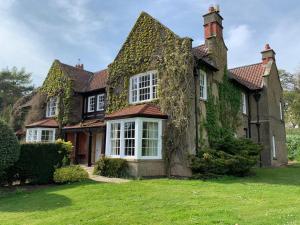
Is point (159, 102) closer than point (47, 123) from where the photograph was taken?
Yes

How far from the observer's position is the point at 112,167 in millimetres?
16016

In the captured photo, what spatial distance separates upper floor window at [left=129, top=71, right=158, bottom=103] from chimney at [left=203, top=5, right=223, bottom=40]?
16.4 feet

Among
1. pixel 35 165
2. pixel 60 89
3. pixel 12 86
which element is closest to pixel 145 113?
pixel 35 165

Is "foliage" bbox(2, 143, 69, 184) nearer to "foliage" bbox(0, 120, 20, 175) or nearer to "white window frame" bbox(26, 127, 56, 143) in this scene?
"foliage" bbox(0, 120, 20, 175)

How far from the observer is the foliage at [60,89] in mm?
24922

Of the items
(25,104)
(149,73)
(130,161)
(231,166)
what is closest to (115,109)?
(149,73)

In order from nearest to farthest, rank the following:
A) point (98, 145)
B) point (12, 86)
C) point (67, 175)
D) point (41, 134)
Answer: point (67, 175), point (98, 145), point (41, 134), point (12, 86)

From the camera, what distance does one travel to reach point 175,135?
1593cm

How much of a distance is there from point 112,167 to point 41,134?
1105 cm

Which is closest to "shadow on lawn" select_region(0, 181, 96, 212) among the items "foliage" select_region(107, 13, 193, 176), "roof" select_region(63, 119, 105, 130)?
"foliage" select_region(107, 13, 193, 176)

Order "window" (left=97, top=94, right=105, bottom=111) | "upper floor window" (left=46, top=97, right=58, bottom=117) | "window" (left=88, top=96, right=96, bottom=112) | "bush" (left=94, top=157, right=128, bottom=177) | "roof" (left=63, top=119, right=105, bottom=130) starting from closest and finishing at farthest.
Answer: "bush" (left=94, top=157, right=128, bottom=177), "roof" (left=63, top=119, right=105, bottom=130), "window" (left=97, top=94, right=105, bottom=111), "window" (left=88, top=96, right=96, bottom=112), "upper floor window" (left=46, top=97, right=58, bottom=117)

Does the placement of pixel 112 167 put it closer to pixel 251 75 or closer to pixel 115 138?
pixel 115 138

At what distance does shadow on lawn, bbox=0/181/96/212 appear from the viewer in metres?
9.45

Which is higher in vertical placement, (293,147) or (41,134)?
(41,134)
